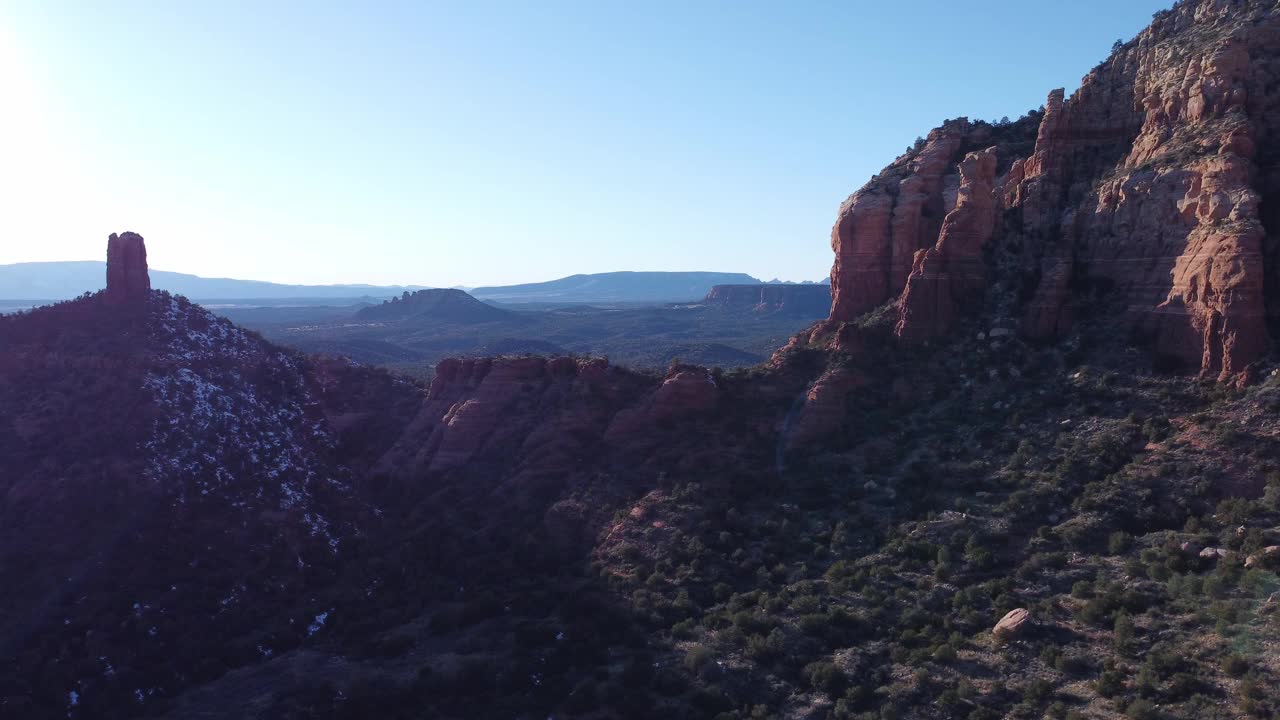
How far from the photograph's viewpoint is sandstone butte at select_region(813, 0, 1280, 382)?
100 feet

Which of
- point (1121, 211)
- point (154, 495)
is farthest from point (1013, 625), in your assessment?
point (154, 495)

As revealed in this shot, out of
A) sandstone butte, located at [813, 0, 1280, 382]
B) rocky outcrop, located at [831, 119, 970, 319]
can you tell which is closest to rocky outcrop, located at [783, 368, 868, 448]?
sandstone butte, located at [813, 0, 1280, 382]

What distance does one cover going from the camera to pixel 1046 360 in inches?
1421

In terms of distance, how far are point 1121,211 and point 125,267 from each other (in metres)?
48.1

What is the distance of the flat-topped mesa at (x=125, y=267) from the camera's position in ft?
161

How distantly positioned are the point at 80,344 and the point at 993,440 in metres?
42.5

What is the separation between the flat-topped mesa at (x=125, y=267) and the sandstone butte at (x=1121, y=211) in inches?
1448

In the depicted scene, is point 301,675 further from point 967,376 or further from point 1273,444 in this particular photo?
point 1273,444

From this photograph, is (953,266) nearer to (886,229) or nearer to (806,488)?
(886,229)

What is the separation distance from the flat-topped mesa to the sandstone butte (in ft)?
121

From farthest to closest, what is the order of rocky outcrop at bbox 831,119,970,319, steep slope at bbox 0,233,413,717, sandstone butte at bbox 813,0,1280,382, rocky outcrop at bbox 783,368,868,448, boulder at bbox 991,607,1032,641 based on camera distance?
rocky outcrop at bbox 831,119,970,319
rocky outcrop at bbox 783,368,868,448
steep slope at bbox 0,233,413,717
sandstone butte at bbox 813,0,1280,382
boulder at bbox 991,607,1032,641

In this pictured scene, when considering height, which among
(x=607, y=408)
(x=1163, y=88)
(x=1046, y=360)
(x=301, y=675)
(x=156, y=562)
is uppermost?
(x=1163, y=88)

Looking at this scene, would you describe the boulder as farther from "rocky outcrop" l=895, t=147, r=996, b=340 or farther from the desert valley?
"rocky outcrop" l=895, t=147, r=996, b=340

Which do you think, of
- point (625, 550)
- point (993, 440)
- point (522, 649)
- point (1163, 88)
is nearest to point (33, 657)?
point (522, 649)
